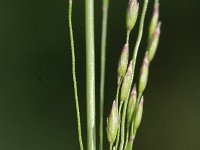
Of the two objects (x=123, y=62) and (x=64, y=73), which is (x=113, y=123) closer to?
(x=123, y=62)

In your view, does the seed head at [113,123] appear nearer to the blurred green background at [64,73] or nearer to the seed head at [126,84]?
the seed head at [126,84]

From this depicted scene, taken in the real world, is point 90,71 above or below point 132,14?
below

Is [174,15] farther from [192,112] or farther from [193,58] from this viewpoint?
[192,112]

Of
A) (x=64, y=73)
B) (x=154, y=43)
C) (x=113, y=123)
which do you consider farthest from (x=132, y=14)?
(x=64, y=73)

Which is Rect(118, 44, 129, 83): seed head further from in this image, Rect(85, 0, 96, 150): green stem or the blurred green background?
the blurred green background

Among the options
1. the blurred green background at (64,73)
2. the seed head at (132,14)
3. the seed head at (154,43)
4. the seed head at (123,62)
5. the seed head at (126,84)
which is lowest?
the blurred green background at (64,73)

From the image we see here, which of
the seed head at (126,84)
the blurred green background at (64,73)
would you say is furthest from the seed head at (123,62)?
the blurred green background at (64,73)

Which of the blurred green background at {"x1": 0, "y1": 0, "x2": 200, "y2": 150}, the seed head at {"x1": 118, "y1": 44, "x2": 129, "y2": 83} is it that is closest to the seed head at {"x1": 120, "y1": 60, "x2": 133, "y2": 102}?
the seed head at {"x1": 118, "y1": 44, "x2": 129, "y2": 83}

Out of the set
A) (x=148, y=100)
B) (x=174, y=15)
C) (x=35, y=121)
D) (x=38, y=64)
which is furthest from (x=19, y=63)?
(x=174, y=15)

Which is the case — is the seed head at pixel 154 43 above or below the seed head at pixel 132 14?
below
